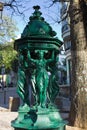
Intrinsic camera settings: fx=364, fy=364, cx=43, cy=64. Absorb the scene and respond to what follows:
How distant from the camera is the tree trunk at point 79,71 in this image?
38.7 ft

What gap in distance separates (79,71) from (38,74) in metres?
6.52

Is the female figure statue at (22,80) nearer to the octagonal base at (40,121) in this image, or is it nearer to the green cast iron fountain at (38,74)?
the green cast iron fountain at (38,74)

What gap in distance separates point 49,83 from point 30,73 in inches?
13.5

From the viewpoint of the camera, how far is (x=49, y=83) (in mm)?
5766

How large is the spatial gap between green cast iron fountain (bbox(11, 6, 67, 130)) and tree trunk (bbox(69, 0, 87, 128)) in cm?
611

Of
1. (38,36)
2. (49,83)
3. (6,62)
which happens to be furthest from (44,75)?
(6,62)

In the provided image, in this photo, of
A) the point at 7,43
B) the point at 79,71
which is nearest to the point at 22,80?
the point at 79,71

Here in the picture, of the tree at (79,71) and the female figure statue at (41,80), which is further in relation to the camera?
the tree at (79,71)

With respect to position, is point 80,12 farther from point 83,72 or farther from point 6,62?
point 6,62

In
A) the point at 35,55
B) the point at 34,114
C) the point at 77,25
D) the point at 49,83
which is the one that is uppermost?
the point at 77,25

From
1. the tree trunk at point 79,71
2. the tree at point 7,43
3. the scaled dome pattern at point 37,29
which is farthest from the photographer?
the tree at point 7,43

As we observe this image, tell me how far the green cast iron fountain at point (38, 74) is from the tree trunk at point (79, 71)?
611 cm

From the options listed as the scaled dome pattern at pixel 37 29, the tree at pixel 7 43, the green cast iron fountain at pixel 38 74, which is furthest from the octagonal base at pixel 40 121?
the tree at pixel 7 43

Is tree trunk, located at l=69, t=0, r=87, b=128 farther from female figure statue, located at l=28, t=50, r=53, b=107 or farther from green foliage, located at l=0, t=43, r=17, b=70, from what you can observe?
green foliage, located at l=0, t=43, r=17, b=70
